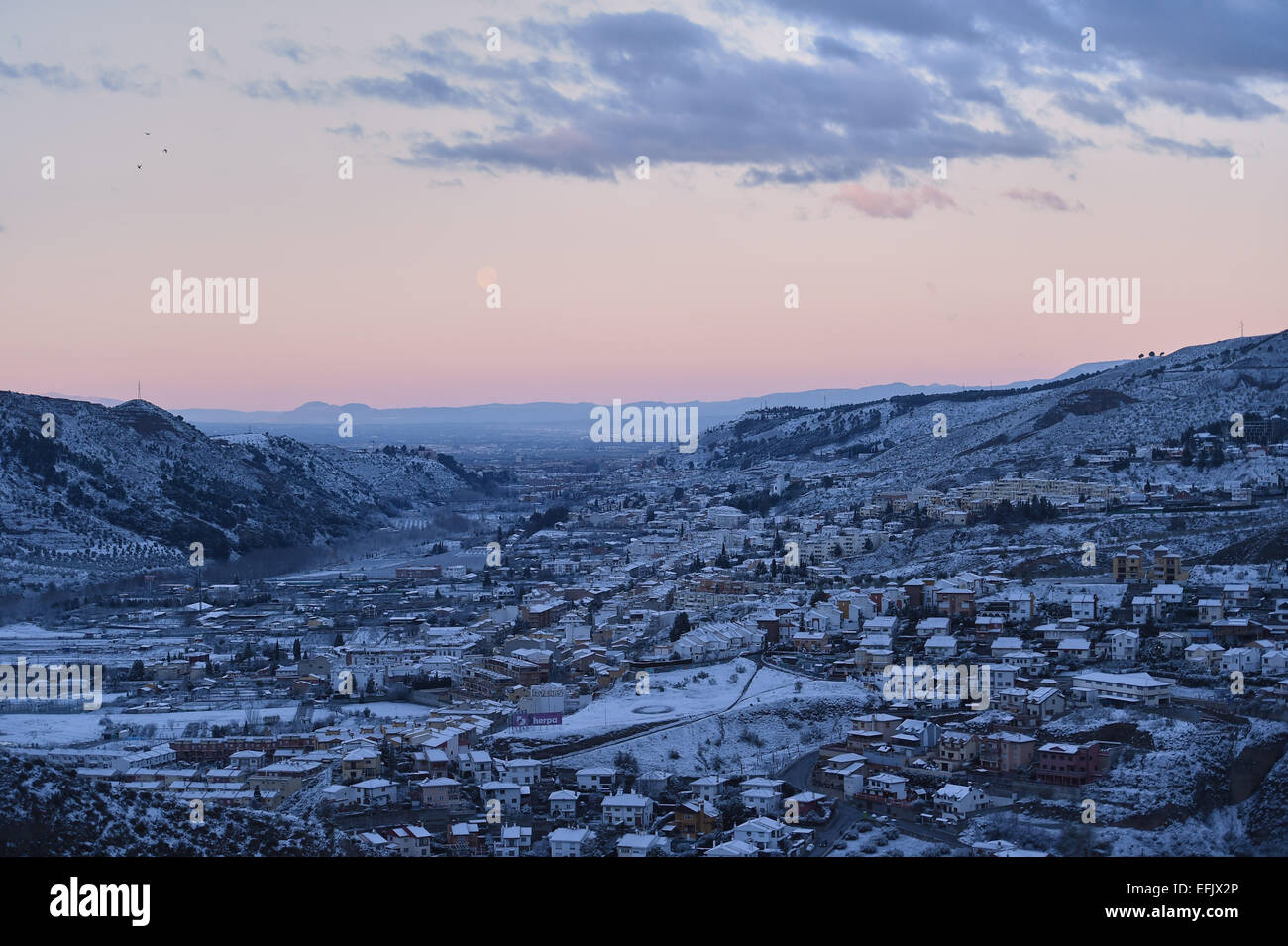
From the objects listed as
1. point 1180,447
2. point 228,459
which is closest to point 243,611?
point 1180,447

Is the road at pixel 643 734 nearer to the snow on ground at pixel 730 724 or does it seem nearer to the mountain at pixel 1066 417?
the snow on ground at pixel 730 724

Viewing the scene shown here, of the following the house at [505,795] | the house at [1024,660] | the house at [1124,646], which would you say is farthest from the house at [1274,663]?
the house at [505,795]

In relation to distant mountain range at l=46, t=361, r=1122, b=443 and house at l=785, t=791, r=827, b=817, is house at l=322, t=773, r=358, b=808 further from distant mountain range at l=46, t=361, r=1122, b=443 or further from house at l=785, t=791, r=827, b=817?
distant mountain range at l=46, t=361, r=1122, b=443

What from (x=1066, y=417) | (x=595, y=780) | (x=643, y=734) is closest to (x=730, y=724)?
(x=643, y=734)

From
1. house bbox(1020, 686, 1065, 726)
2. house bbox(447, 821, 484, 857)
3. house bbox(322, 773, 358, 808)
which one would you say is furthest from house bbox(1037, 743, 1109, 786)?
house bbox(322, 773, 358, 808)

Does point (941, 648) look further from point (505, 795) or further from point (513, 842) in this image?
point (513, 842)
